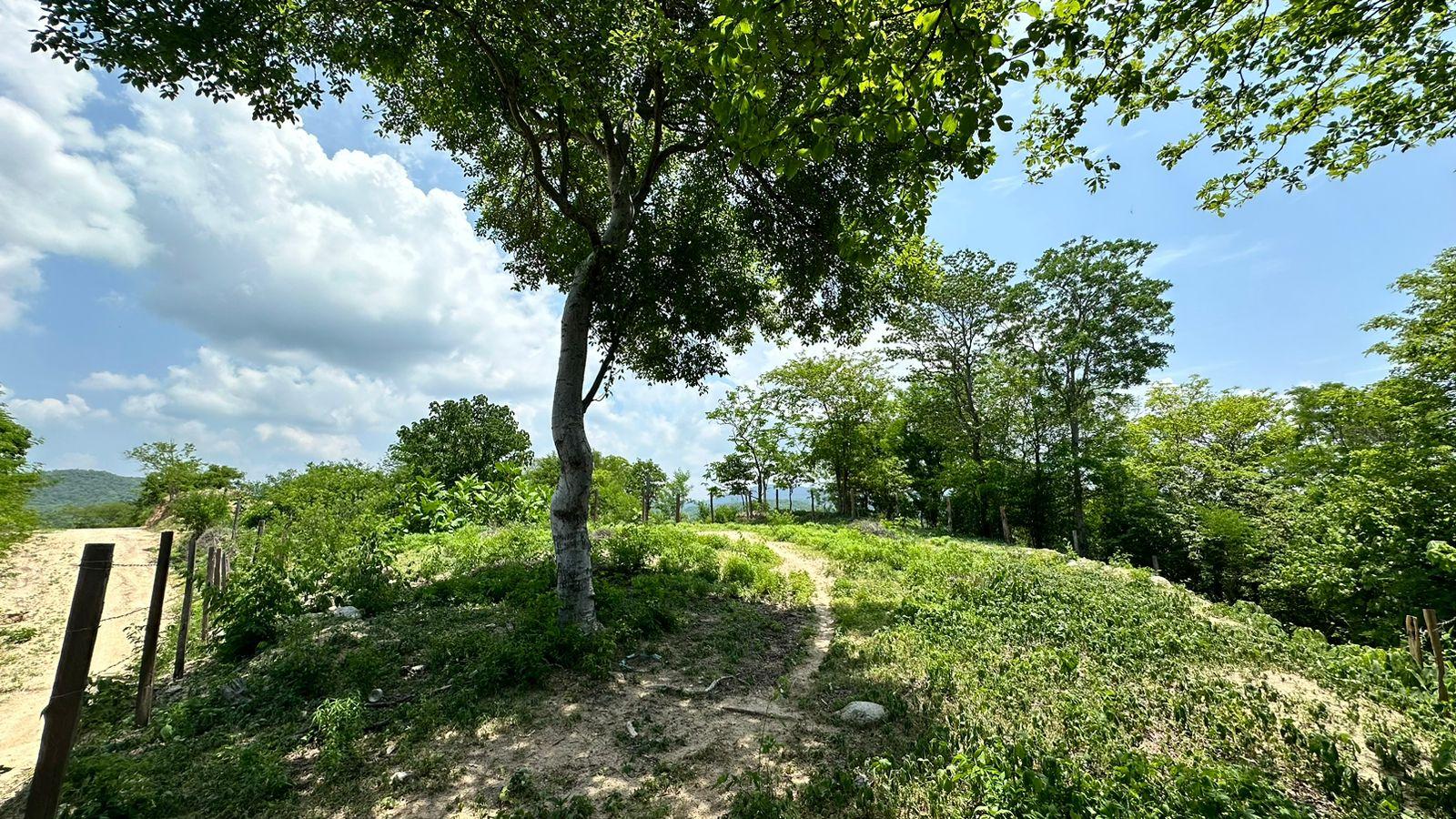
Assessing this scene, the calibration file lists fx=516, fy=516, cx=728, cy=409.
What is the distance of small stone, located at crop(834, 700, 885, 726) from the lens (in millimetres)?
5500

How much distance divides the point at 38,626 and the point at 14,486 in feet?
12.0

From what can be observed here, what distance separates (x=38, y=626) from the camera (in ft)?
33.6

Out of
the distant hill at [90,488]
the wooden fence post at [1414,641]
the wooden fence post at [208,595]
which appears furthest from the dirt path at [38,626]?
the distant hill at [90,488]

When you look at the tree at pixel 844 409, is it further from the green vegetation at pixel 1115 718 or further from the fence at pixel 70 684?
the fence at pixel 70 684

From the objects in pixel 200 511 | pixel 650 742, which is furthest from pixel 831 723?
pixel 200 511

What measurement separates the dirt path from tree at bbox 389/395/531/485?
9720 mm

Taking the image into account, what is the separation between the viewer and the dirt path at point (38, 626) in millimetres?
6127

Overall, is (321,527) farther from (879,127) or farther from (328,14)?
(879,127)

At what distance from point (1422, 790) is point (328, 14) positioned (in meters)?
13.5

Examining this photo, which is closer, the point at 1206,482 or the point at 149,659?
the point at 149,659

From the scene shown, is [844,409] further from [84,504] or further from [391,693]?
[84,504]

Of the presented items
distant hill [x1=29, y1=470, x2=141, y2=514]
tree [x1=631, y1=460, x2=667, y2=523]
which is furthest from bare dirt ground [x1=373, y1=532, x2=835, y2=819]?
distant hill [x1=29, y1=470, x2=141, y2=514]

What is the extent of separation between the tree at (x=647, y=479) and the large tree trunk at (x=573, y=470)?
38.0m

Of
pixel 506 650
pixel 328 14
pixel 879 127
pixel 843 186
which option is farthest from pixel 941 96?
pixel 328 14
